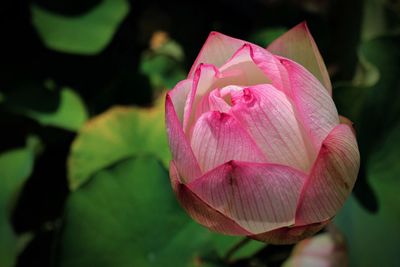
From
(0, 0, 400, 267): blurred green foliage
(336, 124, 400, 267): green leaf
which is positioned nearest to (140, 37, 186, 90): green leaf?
(0, 0, 400, 267): blurred green foliage

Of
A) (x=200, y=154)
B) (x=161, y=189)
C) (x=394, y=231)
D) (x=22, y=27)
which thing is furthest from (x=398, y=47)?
(x=22, y=27)

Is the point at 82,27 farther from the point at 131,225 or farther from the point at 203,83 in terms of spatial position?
the point at 203,83

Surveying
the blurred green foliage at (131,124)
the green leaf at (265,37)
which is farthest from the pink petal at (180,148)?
the green leaf at (265,37)

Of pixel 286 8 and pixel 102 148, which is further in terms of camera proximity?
pixel 286 8

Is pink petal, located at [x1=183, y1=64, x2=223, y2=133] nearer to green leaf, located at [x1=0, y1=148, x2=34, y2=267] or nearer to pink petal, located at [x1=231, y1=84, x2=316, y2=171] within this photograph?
pink petal, located at [x1=231, y1=84, x2=316, y2=171]

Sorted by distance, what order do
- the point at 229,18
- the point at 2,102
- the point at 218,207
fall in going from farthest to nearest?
the point at 229,18 → the point at 2,102 → the point at 218,207

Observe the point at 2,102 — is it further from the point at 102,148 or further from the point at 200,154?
the point at 200,154

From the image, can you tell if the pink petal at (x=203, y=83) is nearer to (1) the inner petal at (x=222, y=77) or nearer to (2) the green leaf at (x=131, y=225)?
(1) the inner petal at (x=222, y=77)
